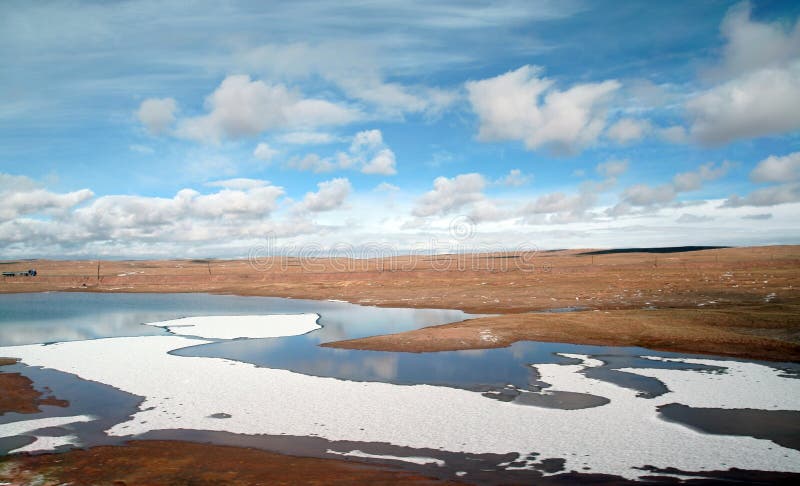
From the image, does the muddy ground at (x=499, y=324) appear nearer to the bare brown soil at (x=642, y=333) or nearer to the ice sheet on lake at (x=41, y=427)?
the bare brown soil at (x=642, y=333)

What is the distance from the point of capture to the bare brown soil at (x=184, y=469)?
13.6 meters

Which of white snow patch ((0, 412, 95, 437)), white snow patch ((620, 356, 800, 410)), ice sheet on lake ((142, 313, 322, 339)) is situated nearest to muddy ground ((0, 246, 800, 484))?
white snow patch ((0, 412, 95, 437))

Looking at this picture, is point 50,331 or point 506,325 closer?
point 506,325

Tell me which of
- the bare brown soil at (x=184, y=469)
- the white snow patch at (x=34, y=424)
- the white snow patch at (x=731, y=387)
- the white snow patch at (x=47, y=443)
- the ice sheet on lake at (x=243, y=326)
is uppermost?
the white snow patch at (x=731, y=387)

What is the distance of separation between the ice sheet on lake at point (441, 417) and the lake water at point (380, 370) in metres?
0.72

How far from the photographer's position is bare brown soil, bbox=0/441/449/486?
13.6m

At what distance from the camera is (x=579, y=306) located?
55594mm

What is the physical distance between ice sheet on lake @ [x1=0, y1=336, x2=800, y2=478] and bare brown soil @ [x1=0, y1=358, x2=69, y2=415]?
8.62 feet

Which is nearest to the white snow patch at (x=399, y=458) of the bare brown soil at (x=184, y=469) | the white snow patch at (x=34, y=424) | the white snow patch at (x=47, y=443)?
the bare brown soil at (x=184, y=469)

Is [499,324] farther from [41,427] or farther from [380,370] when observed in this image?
[41,427]

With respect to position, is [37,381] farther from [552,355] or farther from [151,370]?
[552,355]

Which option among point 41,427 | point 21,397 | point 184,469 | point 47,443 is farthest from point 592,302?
point 47,443

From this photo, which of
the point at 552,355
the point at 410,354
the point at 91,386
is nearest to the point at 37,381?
the point at 91,386

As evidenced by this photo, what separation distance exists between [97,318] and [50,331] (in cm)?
1157
